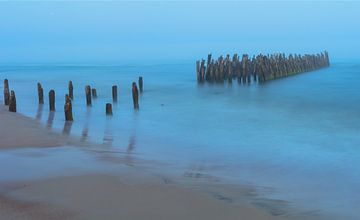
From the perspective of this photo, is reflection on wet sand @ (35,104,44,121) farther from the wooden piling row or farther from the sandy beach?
the wooden piling row

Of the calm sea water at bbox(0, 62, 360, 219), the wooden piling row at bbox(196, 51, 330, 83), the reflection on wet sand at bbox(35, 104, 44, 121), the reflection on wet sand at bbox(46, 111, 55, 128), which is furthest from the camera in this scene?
the wooden piling row at bbox(196, 51, 330, 83)

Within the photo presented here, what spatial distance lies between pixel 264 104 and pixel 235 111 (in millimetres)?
2522

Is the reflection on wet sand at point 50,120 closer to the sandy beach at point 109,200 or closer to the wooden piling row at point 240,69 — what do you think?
the sandy beach at point 109,200

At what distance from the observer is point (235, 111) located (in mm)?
15156

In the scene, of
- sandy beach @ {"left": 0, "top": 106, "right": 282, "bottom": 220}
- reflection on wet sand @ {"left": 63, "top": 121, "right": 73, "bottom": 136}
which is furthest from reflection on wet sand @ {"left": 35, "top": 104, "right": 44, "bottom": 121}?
sandy beach @ {"left": 0, "top": 106, "right": 282, "bottom": 220}

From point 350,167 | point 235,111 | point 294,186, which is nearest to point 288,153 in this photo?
point 350,167

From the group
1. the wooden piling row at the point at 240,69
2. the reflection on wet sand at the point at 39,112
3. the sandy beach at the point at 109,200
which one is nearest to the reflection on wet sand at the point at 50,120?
the reflection on wet sand at the point at 39,112

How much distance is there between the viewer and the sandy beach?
3.81 metres

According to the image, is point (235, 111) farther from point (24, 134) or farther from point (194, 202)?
point (194, 202)

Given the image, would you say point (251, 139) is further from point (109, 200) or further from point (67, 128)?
point (109, 200)

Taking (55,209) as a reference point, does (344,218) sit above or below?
below

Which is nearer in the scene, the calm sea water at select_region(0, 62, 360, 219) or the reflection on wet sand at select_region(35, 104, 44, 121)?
the calm sea water at select_region(0, 62, 360, 219)

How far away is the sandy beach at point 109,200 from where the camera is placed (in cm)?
381

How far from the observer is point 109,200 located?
4211 mm
